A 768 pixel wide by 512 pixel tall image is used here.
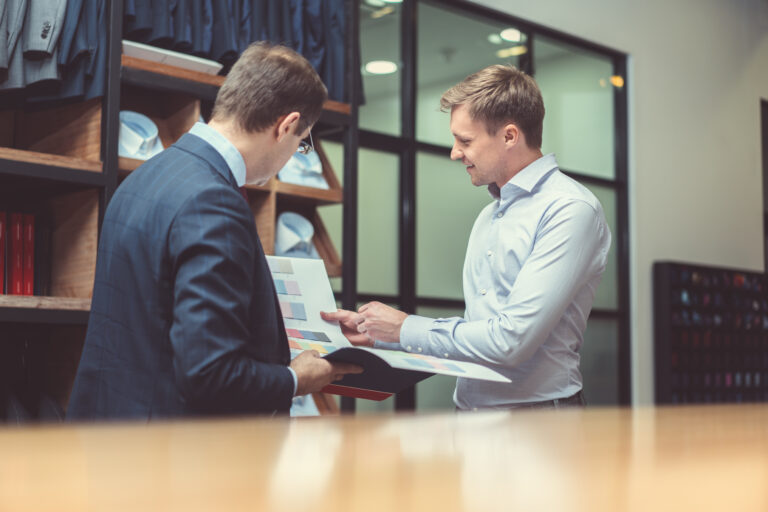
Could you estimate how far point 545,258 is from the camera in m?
1.60

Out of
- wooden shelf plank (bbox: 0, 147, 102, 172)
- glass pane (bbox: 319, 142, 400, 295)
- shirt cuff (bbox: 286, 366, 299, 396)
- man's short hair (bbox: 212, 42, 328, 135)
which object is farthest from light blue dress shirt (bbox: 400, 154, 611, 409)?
glass pane (bbox: 319, 142, 400, 295)

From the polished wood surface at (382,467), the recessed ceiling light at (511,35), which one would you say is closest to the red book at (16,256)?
the polished wood surface at (382,467)

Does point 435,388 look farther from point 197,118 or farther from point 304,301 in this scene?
point 304,301

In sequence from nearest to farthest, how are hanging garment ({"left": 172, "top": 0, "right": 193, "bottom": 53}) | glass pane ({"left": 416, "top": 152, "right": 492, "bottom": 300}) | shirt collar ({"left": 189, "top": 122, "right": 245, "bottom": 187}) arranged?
shirt collar ({"left": 189, "top": 122, "right": 245, "bottom": 187}) → hanging garment ({"left": 172, "top": 0, "right": 193, "bottom": 53}) → glass pane ({"left": 416, "top": 152, "right": 492, "bottom": 300})

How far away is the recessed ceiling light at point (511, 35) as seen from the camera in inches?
192

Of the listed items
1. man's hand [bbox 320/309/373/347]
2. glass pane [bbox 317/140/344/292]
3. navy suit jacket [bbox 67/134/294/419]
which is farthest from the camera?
glass pane [bbox 317/140/344/292]

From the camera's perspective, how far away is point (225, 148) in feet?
4.82

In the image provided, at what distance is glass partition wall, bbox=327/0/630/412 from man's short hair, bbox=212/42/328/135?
7.95 feet

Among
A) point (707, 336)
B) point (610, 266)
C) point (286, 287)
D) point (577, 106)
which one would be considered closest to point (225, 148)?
→ point (286, 287)

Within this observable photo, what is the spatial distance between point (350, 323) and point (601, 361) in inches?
154

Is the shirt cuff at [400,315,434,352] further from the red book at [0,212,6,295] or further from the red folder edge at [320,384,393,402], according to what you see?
the red book at [0,212,6,295]

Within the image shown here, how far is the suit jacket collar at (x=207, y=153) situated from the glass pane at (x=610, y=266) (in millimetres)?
4278

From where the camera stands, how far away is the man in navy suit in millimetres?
1229

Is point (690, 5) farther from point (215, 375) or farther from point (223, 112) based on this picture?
point (215, 375)
